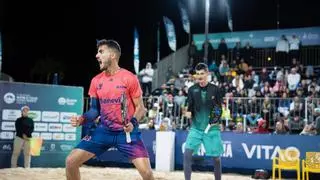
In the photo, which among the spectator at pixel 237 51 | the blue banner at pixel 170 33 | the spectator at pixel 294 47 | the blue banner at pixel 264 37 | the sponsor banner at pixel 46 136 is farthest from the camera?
the blue banner at pixel 170 33

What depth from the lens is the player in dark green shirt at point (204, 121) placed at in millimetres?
8195

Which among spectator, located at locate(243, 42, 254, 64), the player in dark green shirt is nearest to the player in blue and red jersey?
the player in dark green shirt

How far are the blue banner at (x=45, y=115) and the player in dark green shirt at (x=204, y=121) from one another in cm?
739

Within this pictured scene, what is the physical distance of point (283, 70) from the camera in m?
19.9

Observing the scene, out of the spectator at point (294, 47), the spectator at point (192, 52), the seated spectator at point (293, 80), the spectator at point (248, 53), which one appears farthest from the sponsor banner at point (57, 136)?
the spectator at point (294, 47)

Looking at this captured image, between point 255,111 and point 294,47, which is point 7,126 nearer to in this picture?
→ point 255,111

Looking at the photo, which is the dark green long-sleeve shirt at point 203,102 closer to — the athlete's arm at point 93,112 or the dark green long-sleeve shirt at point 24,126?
the athlete's arm at point 93,112

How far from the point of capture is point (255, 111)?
1641 centimetres

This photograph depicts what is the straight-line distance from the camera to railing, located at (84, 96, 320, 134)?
51.0ft

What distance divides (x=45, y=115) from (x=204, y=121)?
7.79 m

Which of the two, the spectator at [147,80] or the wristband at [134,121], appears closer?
the wristband at [134,121]

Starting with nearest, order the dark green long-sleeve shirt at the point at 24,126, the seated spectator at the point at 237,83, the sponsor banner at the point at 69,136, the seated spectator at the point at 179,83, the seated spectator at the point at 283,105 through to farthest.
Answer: the dark green long-sleeve shirt at the point at 24,126 < the sponsor banner at the point at 69,136 < the seated spectator at the point at 283,105 < the seated spectator at the point at 237,83 < the seated spectator at the point at 179,83

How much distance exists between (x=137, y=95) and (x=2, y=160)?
9.32 m

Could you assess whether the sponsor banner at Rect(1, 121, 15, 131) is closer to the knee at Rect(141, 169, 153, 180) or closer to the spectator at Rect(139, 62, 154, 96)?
the spectator at Rect(139, 62, 154, 96)
